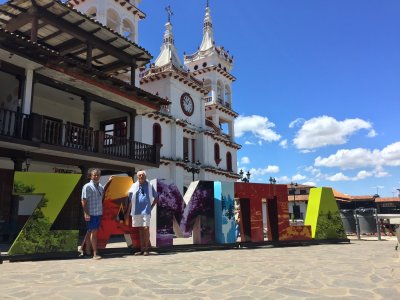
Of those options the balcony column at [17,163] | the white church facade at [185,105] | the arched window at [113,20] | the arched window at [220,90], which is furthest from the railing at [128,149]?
the arched window at [220,90]

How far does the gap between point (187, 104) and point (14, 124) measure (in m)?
20.4

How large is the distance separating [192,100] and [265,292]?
2893 cm

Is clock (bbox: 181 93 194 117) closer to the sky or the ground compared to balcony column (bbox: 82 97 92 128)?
closer to the sky

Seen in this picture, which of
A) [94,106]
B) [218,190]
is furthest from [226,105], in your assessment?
[218,190]

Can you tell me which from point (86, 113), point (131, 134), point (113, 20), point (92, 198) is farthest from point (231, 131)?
point (92, 198)

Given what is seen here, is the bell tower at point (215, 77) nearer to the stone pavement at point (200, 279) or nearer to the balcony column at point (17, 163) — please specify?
the balcony column at point (17, 163)

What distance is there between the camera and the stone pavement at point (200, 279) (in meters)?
4.12

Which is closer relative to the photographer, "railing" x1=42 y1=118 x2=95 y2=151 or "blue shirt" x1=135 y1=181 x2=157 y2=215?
"blue shirt" x1=135 y1=181 x2=157 y2=215

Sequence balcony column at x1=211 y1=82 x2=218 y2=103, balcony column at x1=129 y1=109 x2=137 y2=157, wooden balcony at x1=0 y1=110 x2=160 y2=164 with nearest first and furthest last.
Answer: wooden balcony at x1=0 y1=110 x2=160 y2=164 < balcony column at x1=129 y1=109 x2=137 y2=157 < balcony column at x1=211 y1=82 x2=218 y2=103

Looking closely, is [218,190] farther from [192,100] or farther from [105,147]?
[192,100]

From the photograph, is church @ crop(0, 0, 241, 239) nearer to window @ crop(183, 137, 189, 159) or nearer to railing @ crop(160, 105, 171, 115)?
railing @ crop(160, 105, 171, 115)

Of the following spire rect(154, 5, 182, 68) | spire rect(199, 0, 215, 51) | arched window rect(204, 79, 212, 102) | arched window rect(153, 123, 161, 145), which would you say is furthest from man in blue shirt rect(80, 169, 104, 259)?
spire rect(199, 0, 215, 51)

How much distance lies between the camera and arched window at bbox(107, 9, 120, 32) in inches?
958

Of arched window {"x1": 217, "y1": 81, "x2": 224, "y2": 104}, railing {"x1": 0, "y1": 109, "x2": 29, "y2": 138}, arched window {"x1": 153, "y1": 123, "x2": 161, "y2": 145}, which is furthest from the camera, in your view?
arched window {"x1": 217, "y1": 81, "x2": 224, "y2": 104}
